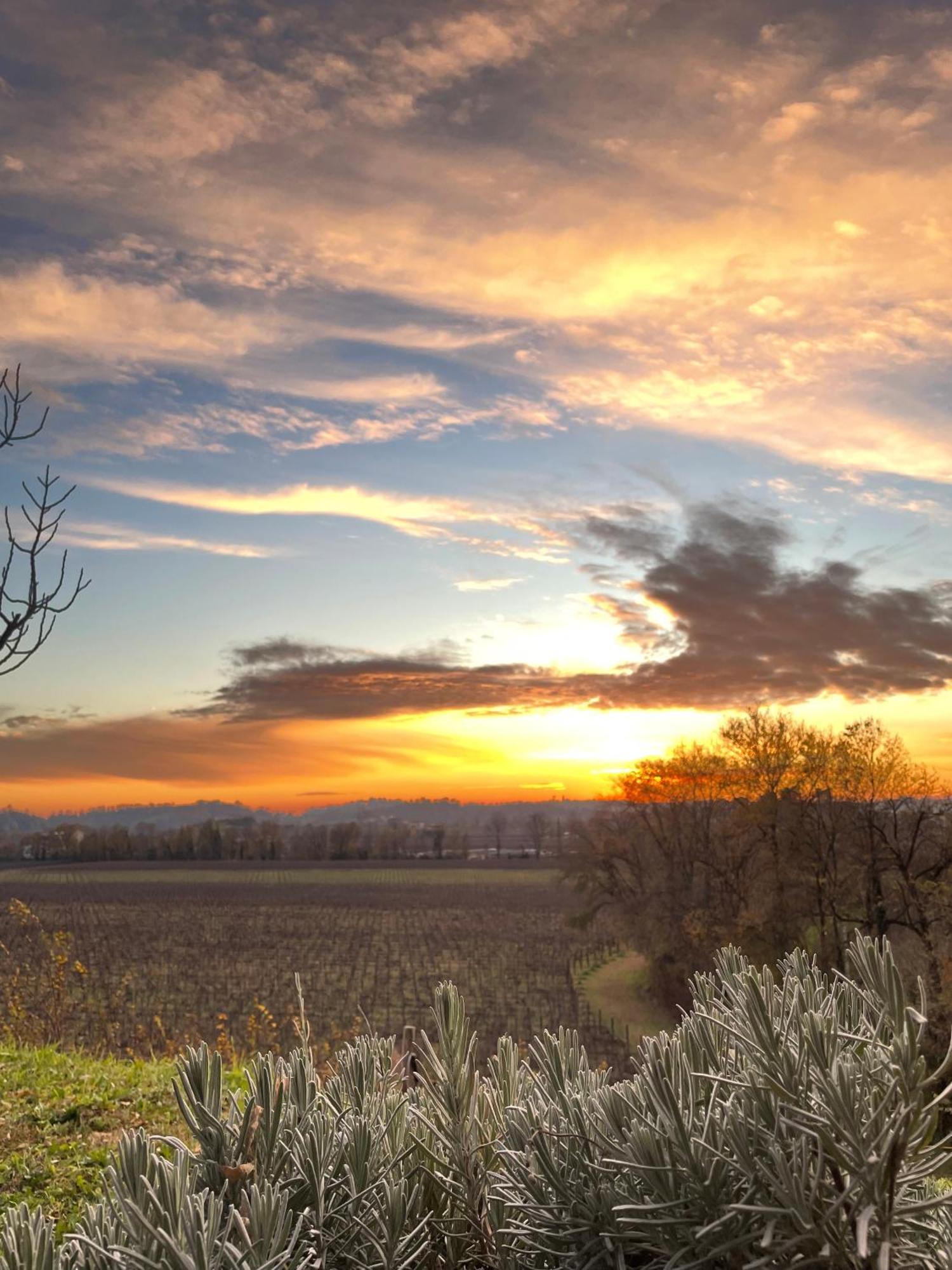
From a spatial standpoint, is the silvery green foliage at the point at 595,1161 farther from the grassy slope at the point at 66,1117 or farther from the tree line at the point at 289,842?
the tree line at the point at 289,842

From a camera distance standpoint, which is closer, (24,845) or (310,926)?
(310,926)

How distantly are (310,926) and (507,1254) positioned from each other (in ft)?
228

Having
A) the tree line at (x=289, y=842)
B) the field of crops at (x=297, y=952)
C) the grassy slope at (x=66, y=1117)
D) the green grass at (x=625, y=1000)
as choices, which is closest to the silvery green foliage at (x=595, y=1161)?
the grassy slope at (x=66, y=1117)

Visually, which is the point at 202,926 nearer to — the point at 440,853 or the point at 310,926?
the point at 310,926

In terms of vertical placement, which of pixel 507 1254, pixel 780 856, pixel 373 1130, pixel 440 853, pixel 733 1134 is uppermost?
pixel 733 1134

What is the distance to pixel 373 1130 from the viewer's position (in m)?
2.15

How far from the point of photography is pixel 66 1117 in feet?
27.6

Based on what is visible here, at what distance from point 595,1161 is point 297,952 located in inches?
2286

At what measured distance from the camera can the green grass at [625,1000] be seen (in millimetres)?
46469

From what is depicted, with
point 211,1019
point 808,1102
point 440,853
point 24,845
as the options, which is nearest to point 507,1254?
point 808,1102

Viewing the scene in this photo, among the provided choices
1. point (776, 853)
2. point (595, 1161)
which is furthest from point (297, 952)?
point (595, 1161)

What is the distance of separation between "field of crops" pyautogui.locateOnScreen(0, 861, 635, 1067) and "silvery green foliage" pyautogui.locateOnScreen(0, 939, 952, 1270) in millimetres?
13068

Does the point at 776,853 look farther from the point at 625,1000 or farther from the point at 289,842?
the point at 289,842

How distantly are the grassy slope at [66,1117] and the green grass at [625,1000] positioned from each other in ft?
117
